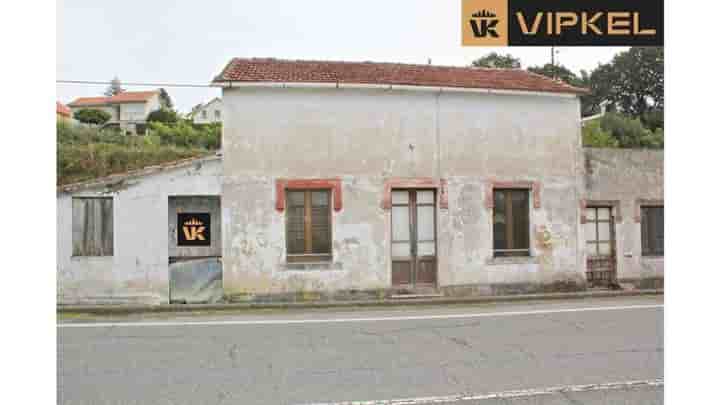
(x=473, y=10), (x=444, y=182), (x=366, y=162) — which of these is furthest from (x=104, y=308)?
(x=473, y=10)

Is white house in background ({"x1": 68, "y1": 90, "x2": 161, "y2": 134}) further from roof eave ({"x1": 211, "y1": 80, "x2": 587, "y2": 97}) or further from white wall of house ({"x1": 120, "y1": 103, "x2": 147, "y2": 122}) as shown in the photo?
roof eave ({"x1": 211, "y1": 80, "x2": 587, "y2": 97})

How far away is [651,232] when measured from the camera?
44.4 feet

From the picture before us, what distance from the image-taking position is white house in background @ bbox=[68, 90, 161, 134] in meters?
26.0

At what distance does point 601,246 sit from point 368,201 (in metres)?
6.08

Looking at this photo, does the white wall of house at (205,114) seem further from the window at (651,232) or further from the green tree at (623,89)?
the window at (651,232)

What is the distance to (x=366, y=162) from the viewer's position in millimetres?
11852

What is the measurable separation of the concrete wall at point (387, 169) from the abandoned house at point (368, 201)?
0.10 feet

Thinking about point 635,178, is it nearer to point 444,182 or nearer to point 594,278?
point 594,278

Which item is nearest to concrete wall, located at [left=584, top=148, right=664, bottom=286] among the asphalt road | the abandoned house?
the abandoned house

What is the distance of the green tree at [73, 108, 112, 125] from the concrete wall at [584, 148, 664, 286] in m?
21.1

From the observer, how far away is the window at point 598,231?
13219 millimetres

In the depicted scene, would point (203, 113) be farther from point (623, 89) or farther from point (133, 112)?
point (623, 89)

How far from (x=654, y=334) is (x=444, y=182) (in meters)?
5.82

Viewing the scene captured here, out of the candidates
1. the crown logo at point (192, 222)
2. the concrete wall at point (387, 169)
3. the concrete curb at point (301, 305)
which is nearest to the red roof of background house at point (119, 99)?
the crown logo at point (192, 222)
